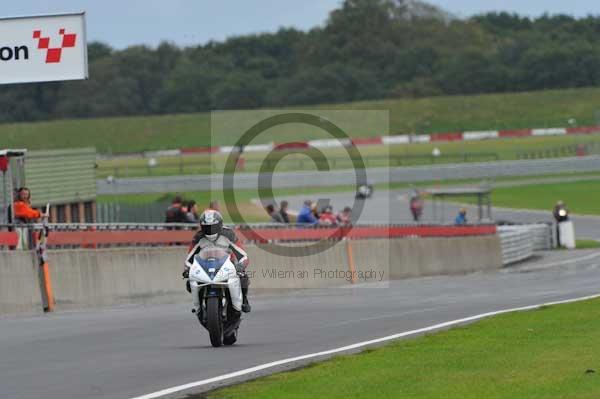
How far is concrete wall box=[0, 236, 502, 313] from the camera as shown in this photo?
2117 centimetres

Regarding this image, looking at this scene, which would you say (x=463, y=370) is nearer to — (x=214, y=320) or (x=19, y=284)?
(x=214, y=320)

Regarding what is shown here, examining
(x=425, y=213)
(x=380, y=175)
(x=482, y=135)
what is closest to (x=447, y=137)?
(x=482, y=135)

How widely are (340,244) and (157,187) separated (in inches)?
1549

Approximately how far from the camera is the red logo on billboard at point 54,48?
2080cm

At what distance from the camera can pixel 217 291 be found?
1512 centimetres

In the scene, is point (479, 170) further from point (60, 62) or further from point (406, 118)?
point (60, 62)

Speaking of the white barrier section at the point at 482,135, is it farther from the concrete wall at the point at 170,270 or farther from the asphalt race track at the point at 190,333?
the asphalt race track at the point at 190,333

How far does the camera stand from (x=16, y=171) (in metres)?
26.2

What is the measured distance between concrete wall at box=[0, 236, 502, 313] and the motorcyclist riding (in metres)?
6.01

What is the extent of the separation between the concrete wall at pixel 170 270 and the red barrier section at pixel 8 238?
0.37 meters

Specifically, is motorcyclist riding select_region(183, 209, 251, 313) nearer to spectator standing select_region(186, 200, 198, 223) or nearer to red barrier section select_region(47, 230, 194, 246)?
red barrier section select_region(47, 230, 194, 246)

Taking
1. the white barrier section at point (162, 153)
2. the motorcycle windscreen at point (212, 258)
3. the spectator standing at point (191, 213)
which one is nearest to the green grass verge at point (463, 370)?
the motorcycle windscreen at point (212, 258)

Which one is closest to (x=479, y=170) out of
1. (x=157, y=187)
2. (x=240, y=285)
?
(x=157, y=187)

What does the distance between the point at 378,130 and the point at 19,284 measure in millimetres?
77977
